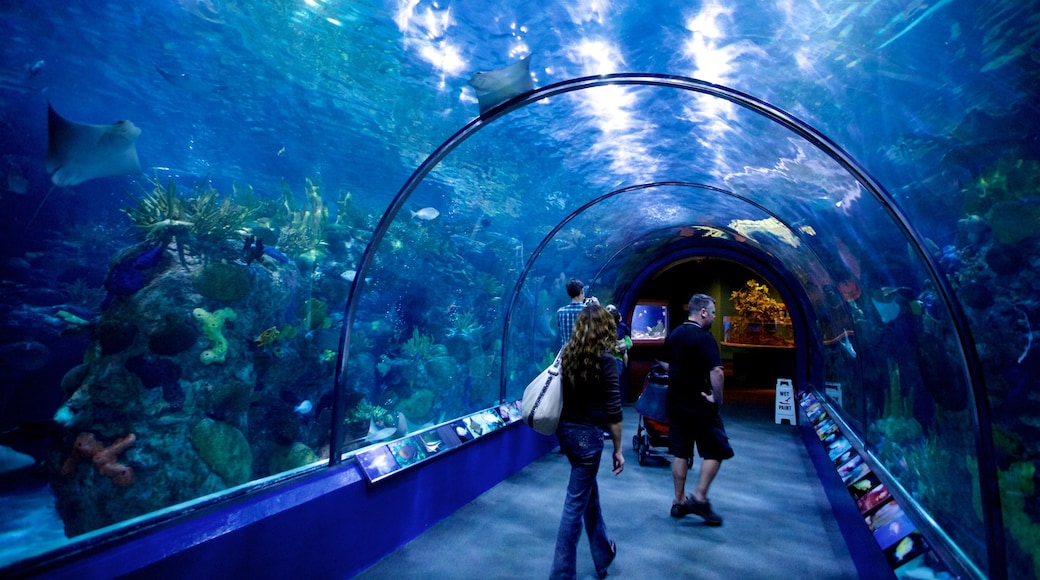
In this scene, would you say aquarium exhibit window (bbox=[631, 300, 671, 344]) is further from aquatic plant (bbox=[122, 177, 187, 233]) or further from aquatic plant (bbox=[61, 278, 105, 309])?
aquatic plant (bbox=[61, 278, 105, 309])

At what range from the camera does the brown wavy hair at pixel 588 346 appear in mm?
3146

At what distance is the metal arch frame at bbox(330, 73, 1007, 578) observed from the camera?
7.38 ft

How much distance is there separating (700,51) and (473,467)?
15.7 feet

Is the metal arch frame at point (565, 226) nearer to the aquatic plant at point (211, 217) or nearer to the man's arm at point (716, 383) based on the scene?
the man's arm at point (716, 383)

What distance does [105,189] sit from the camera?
4.64 meters

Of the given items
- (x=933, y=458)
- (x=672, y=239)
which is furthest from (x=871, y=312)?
(x=672, y=239)

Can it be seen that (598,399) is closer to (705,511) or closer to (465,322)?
(705,511)

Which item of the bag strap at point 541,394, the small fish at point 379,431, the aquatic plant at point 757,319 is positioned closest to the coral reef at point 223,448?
the small fish at point 379,431

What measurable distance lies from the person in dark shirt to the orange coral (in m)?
5.22

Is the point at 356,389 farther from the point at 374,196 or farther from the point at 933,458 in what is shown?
the point at 933,458

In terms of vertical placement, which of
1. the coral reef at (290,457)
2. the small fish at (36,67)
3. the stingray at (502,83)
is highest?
the stingray at (502,83)

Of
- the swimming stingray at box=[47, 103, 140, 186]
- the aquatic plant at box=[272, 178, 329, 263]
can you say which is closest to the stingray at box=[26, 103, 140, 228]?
the swimming stingray at box=[47, 103, 140, 186]

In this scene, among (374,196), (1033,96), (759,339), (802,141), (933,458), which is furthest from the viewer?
(759,339)

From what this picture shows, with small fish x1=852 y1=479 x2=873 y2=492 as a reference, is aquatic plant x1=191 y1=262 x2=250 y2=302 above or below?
above
